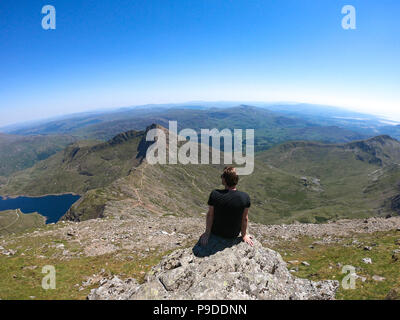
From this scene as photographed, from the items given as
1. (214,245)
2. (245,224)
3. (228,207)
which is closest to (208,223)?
(228,207)

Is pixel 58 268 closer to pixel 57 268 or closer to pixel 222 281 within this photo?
pixel 57 268

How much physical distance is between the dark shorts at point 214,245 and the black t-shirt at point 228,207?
903 mm

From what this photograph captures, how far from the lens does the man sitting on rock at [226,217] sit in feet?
39.6

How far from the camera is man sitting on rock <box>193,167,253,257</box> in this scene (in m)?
12.1

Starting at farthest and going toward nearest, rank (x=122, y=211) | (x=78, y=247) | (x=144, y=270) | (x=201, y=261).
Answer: (x=122, y=211) → (x=78, y=247) → (x=144, y=270) → (x=201, y=261)

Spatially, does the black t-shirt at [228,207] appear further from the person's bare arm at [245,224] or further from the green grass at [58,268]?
the green grass at [58,268]

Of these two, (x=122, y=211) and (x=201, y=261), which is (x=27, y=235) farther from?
(x=122, y=211)

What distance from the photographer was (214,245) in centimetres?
1420

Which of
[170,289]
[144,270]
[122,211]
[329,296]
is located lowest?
[122,211]
